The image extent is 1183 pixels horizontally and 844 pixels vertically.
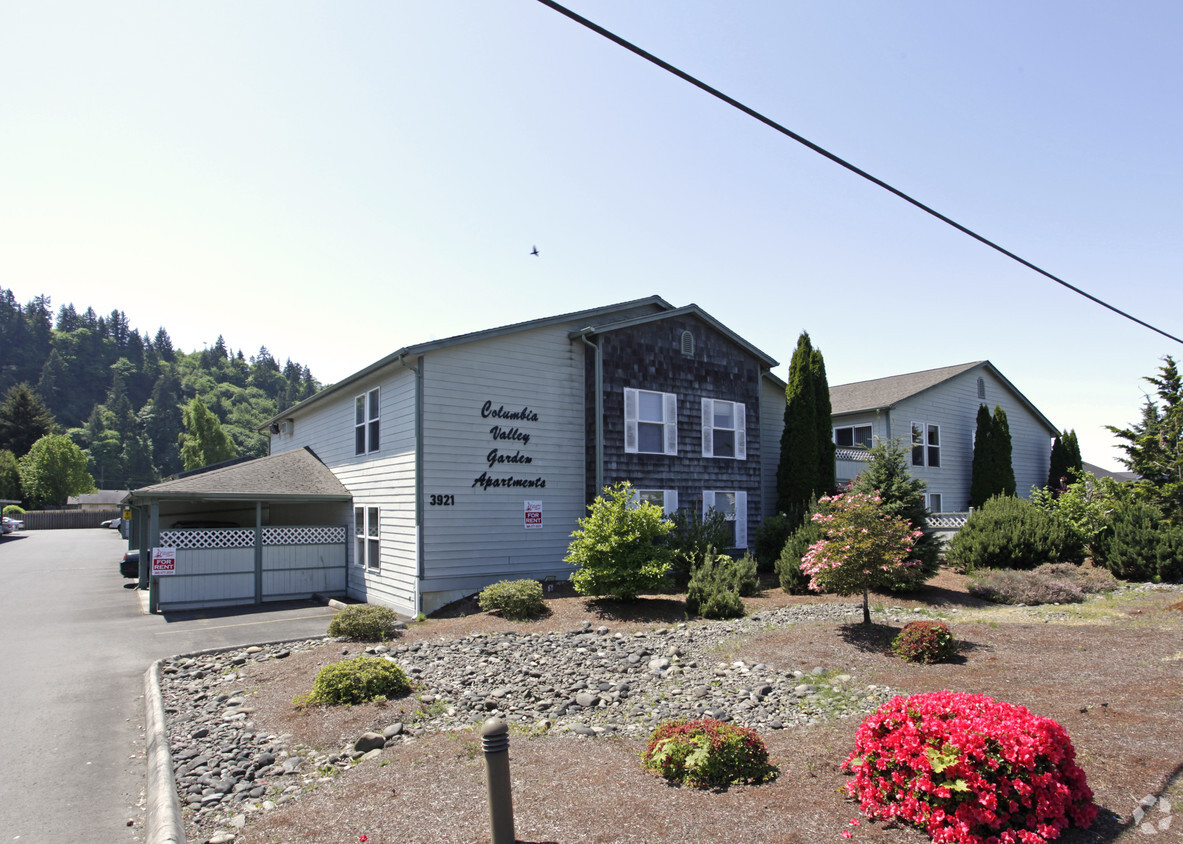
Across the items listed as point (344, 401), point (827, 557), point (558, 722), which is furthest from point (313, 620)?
point (827, 557)

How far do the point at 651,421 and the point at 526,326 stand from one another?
4.27 meters

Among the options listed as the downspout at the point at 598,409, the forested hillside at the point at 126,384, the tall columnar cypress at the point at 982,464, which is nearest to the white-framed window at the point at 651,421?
the downspout at the point at 598,409

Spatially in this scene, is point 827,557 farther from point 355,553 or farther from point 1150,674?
point 355,553

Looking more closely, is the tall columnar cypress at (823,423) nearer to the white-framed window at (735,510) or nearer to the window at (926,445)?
the white-framed window at (735,510)

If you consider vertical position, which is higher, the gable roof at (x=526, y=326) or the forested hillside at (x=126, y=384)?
the forested hillside at (x=126, y=384)

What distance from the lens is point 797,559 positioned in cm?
1566

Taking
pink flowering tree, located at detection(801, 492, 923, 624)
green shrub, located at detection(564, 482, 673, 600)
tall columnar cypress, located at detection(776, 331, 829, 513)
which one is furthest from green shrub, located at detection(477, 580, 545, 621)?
tall columnar cypress, located at detection(776, 331, 829, 513)

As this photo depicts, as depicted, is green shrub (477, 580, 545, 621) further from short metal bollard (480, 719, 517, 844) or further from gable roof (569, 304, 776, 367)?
short metal bollard (480, 719, 517, 844)

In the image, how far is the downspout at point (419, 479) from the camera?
14838mm

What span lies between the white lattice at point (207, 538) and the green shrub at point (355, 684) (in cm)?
1040

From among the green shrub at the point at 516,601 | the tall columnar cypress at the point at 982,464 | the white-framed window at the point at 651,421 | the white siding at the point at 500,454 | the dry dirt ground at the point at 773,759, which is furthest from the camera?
the tall columnar cypress at the point at 982,464

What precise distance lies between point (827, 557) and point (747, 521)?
28.6 ft

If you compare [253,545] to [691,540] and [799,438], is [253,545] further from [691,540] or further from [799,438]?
[799,438]

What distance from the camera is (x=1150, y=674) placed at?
840cm
